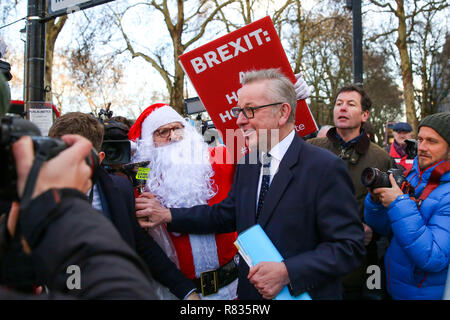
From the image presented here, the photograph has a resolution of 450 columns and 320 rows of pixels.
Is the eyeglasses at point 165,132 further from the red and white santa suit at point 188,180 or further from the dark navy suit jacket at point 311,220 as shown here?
the dark navy suit jacket at point 311,220

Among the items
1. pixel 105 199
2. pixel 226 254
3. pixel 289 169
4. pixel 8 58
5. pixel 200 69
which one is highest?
pixel 8 58

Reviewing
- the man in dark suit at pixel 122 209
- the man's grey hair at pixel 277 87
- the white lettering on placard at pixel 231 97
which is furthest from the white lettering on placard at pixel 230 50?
the man in dark suit at pixel 122 209

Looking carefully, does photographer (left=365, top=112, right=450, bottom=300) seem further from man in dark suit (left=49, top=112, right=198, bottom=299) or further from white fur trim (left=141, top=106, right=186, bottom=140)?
white fur trim (left=141, top=106, right=186, bottom=140)

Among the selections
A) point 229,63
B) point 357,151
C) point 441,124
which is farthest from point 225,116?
point 441,124

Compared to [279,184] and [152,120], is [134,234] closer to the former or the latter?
[279,184]

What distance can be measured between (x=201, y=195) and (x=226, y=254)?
0.41 meters

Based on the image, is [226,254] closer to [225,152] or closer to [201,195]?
[201,195]

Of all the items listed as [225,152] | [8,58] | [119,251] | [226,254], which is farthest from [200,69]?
[8,58]

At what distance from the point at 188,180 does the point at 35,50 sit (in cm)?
321

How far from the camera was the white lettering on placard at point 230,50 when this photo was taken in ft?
9.53

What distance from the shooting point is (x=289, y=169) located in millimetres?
1850

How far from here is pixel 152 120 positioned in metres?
2.81

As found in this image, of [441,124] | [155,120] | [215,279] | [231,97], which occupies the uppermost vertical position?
[231,97]

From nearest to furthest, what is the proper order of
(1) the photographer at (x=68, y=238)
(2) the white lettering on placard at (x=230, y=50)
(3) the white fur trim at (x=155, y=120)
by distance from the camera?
(1) the photographer at (x=68, y=238) < (3) the white fur trim at (x=155, y=120) < (2) the white lettering on placard at (x=230, y=50)
